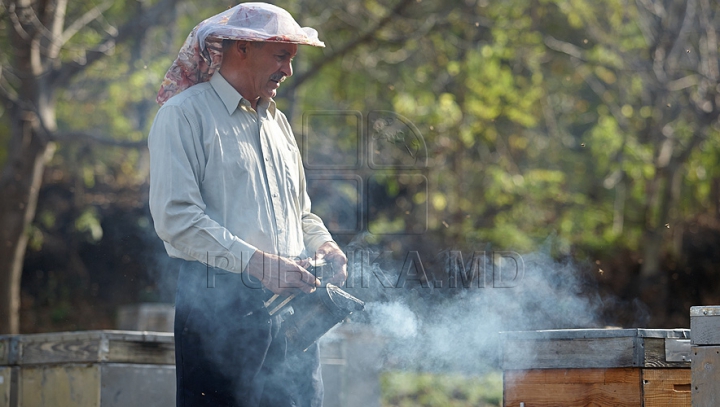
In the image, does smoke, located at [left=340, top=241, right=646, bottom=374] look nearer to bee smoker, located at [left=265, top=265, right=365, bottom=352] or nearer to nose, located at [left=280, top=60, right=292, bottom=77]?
bee smoker, located at [left=265, top=265, right=365, bottom=352]

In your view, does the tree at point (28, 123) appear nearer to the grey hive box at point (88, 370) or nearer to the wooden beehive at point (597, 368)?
the grey hive box at point (88, 370)

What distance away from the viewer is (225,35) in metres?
2.94

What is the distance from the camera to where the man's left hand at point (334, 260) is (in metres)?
3.07

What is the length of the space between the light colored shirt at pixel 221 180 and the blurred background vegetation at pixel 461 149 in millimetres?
5752

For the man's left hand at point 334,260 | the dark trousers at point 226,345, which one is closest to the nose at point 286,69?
the man's left hand at point 334,260

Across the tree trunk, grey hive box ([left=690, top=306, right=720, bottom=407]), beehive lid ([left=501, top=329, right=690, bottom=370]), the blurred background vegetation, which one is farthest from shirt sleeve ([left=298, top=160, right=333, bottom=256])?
the blurred background vegetation

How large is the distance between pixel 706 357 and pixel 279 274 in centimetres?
149

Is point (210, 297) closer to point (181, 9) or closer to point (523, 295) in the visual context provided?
point (523, 295)

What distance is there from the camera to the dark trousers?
276 centimetres

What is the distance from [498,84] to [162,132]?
319 inches

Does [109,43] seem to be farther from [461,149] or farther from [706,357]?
[706,357]

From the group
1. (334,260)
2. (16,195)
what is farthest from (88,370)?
(16,195)

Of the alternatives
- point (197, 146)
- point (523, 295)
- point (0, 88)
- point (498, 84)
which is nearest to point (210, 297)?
point (197, 146)

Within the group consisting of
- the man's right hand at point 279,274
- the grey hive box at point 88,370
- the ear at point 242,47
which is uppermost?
the ear at point 242,47
